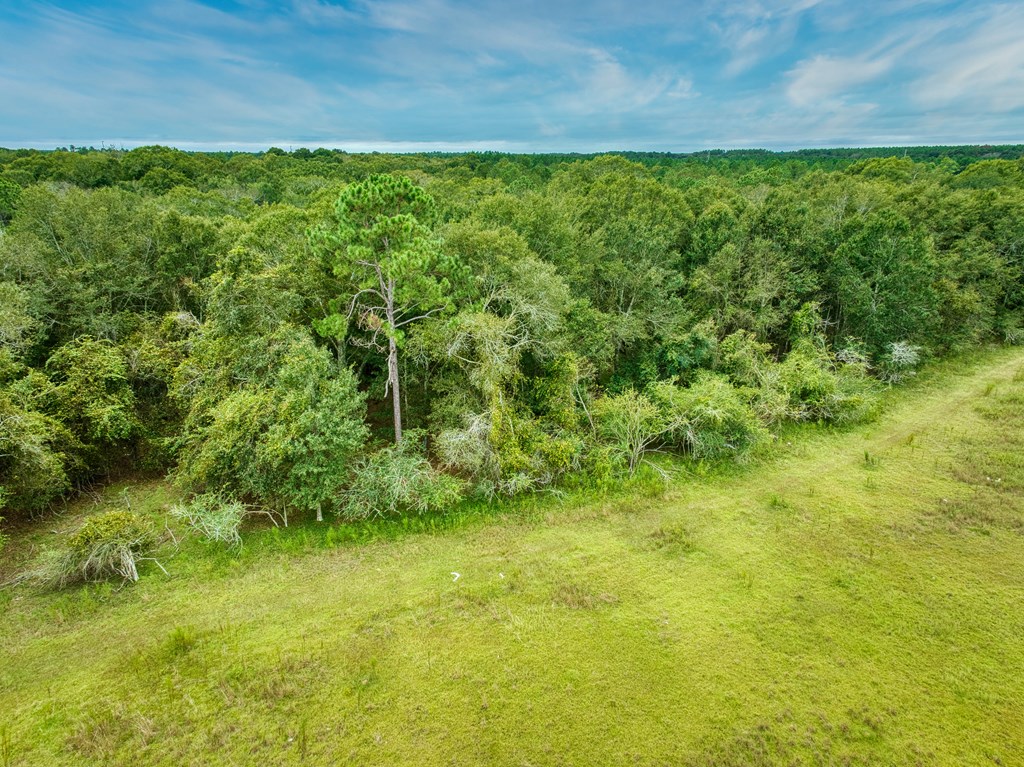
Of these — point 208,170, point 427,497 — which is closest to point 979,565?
point 427,497

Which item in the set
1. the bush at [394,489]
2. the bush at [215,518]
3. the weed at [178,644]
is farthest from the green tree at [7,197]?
the weed at [178,644]

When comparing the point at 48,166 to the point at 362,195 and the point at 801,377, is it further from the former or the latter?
the point at 801,377

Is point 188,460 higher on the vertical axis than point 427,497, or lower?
higher

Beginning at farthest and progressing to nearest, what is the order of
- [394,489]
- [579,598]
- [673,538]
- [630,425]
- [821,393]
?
[821,393]
[630,425]
[394,489]
[673,538]
[579,598]

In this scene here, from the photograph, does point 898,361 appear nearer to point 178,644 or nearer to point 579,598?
point 579,598

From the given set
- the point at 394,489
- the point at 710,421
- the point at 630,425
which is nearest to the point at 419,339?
the point at 394,489

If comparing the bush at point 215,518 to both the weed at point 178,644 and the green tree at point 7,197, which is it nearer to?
the weed at point 178,644
